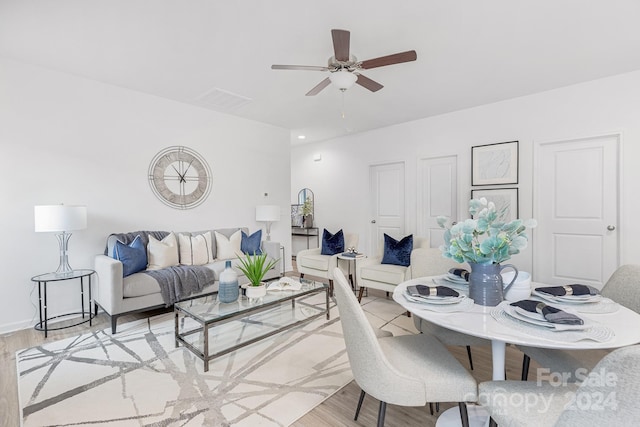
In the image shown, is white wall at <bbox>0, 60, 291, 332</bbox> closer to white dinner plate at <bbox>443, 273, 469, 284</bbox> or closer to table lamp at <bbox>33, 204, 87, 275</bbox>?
table lamp at <bbox>33, 204, 87, 275</bbox>

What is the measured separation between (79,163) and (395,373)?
3754mm

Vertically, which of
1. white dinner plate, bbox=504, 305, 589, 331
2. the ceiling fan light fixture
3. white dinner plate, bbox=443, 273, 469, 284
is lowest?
white dinner plate, bbox=504, 305, 589, 331

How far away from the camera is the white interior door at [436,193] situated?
458 centimetres

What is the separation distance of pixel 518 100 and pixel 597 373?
4.14 m

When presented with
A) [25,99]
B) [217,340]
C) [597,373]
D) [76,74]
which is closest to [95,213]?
[25,99]

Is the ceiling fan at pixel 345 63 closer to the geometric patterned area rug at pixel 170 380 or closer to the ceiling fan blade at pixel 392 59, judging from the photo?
the ceiling fan blade at pixel 392 59

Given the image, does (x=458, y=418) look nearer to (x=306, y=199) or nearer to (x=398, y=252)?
(x=398, y=252)

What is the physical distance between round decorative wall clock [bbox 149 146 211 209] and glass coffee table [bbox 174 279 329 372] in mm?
1703

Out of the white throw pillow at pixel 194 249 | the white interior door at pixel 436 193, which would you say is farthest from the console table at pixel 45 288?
the white interior door at pixel 436 193

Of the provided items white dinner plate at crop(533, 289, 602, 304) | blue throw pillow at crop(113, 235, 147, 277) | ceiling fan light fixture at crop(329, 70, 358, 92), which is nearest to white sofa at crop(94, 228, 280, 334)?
blue throw pillow at crop(113, 235, 147, 277)

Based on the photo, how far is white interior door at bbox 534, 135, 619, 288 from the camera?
3.41 m

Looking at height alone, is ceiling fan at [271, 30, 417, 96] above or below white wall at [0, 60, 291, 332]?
above

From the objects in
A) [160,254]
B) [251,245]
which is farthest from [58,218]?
[251,245]

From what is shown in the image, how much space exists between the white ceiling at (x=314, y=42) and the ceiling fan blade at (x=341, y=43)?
237 mm
